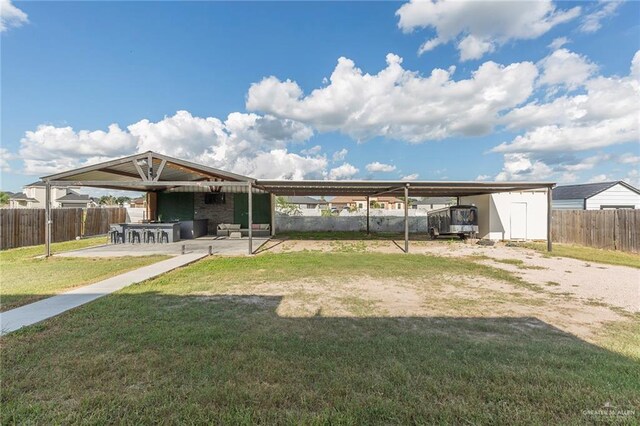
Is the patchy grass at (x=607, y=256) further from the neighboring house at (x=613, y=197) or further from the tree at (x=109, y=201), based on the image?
the tree at (x=109, y=201)

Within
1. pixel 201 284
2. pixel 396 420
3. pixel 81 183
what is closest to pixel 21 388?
pixel 396 420

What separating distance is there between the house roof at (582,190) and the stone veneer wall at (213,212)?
946 inches

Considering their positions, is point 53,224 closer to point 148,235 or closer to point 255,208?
point 148,235

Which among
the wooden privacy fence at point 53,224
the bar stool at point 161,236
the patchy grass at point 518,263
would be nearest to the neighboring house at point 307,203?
the wooden privacy fence at point 53,224

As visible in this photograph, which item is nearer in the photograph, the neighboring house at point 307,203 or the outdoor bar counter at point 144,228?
the outdoor bar counter at point 144,228

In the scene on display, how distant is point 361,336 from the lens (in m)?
3.83

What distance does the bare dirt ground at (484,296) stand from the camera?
482 centimetres

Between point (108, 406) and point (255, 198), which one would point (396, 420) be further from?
point (255, 198)

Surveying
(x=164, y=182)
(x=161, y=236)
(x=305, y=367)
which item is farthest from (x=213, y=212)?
(x=305, y=367)

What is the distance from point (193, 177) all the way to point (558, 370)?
16.7m

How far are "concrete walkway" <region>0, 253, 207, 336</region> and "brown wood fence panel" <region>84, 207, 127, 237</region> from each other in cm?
1248

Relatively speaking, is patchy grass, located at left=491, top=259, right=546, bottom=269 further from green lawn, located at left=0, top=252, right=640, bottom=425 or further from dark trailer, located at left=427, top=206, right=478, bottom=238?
dark trailer, located at left=427, top=206, right=478, bottom=238

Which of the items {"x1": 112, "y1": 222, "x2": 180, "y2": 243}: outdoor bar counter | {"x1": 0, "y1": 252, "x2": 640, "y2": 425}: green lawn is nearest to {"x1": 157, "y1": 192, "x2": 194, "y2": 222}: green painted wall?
{"x1": 112, "y1": 222, "x2": 180, "y2": 243}: outdoor bar counter

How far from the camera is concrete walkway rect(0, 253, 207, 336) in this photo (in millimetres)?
4332
